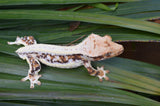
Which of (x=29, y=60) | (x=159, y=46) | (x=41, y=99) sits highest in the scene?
(x=159, y=46)

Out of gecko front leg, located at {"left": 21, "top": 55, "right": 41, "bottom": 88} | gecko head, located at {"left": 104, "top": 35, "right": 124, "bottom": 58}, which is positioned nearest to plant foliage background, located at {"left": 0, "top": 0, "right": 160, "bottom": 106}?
gecko front leg, located at {"left": 21, "top": 55, "right": 41, "bottom": 88}

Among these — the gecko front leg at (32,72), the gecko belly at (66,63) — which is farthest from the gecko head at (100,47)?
the gecko front leg at (32,72)

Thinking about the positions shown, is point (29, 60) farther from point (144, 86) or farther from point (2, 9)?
point (144, 86)

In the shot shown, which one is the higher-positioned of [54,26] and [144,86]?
[54,26]

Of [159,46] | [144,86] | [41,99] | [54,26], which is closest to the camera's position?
[144,86]

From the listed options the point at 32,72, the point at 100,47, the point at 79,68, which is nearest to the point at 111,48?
the point at 100,47

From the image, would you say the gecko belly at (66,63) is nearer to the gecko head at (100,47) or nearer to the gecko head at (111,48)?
the gecko head at (100,47)

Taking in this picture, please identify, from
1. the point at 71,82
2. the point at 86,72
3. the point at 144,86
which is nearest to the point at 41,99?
the point at 71,82
